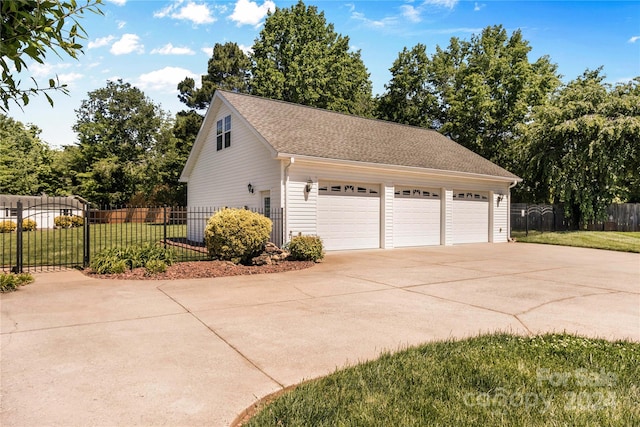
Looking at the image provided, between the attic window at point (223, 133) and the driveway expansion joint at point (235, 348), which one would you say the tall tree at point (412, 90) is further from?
the driveway expansion joint at point (235, 348)

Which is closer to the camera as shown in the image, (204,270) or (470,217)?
(204,270)

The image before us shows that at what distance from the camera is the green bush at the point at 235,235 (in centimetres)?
990

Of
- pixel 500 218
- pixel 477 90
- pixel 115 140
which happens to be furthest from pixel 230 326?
pixel 115 140

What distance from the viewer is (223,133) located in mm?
15508

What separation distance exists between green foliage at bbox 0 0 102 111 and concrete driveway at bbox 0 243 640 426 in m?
2.11

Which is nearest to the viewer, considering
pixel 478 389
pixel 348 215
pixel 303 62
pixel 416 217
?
pixel 478 389

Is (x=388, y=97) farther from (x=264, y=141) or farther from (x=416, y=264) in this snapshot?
(x=416, y=264)

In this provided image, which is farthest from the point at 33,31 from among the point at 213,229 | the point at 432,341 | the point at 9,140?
the point at 9,140

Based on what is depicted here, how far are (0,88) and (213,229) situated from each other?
27.2 ft

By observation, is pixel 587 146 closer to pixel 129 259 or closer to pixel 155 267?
pixel 155 267

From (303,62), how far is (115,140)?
20898mm

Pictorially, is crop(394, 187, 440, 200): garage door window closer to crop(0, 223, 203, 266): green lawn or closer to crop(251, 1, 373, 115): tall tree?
crop(0, 223, 203, 266): green lawn

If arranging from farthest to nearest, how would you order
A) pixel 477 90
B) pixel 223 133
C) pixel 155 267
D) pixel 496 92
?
pixel 496 92, pixel 477 90, pixel 223 133, pixel 155 267

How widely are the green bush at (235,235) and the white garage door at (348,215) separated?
3038 millimetres
